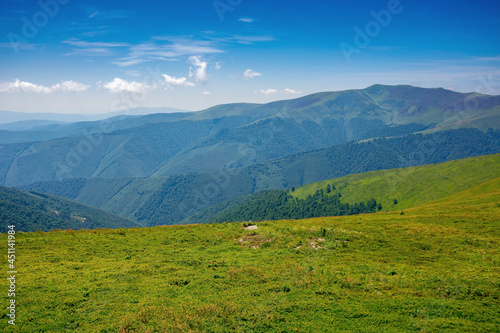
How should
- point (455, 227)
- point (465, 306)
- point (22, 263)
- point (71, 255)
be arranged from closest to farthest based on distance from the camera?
point (465, 306) → point (22, 263) → point (71, 255) → point (455, 227)

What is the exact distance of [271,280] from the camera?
2353 cm

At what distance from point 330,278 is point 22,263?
30.2 meters

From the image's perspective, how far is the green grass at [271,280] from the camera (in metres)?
18.1

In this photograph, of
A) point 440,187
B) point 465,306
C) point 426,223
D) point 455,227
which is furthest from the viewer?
point 440,187

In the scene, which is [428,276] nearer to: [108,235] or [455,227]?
[455,227]

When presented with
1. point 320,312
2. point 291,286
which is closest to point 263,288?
point 291,286

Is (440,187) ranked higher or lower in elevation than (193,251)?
lower

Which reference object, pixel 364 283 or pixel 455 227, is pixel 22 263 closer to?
pixel 364 283

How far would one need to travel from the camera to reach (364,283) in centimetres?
2197

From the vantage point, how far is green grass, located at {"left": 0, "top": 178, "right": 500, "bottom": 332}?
18.1 m

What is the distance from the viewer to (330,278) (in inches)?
909

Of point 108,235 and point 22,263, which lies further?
point 108,235

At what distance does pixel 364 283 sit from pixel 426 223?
66.4 ft

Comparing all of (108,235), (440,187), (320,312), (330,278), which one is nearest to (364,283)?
(330,278)
